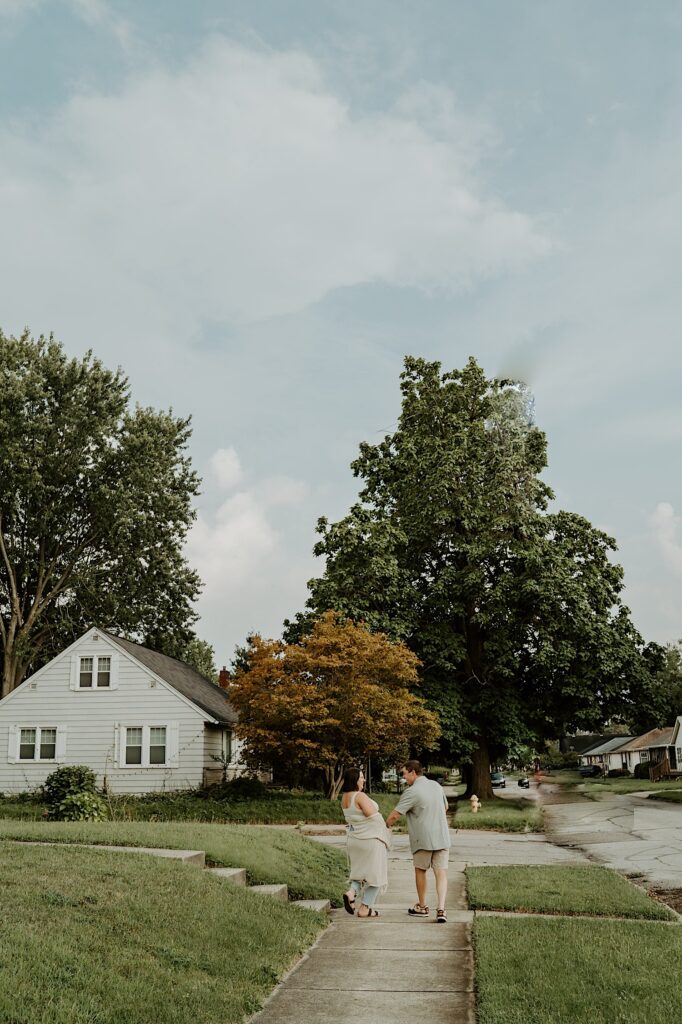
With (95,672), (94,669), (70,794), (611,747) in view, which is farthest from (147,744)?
(611,747)

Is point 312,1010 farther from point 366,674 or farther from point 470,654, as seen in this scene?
point 470,654

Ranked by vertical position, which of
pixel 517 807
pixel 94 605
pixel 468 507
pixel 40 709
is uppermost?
pixel 468 507

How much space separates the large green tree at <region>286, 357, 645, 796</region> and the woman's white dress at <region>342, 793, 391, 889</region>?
21048 mm

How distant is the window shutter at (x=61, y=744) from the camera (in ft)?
102

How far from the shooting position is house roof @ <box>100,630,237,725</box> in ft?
104

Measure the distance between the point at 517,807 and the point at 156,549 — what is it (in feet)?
62.0

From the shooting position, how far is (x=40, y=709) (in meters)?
31.9

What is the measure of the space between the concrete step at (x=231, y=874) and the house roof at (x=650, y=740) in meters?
71.5

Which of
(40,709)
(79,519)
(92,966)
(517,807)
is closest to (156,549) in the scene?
(79,519)

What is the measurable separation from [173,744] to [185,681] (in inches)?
177

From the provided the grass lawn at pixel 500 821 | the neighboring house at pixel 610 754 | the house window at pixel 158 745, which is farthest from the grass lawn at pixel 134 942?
the neighboring house at pixel 610 754

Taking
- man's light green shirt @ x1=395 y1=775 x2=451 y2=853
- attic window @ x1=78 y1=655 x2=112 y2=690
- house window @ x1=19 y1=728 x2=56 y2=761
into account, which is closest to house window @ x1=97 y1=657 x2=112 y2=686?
attic window @ x1=78 y1=655 x2=112 y2=690

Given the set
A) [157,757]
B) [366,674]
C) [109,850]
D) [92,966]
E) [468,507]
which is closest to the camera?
→ [92,966]

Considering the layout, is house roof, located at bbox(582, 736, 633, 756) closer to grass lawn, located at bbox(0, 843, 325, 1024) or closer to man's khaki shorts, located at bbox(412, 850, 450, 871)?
man's khaki shorts, located at bbox(412, 850, 450, 871)
